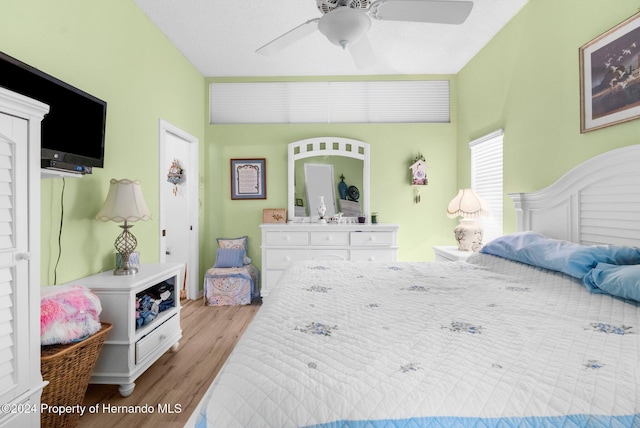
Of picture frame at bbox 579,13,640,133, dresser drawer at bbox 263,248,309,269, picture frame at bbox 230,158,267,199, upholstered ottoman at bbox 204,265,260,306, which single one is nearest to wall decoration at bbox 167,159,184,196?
picture frame at bbox 230,158,267,199

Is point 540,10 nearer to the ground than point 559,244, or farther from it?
farther from it

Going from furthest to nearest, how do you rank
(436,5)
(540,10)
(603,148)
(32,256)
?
1. (540,10)
2. (603,148)
3. (436,5)
4. (32,256)

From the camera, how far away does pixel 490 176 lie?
337cm

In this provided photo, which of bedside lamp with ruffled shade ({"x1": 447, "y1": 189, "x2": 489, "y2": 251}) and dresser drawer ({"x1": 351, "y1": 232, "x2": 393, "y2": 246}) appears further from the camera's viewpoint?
dresser drawer ({"x1": 351, "y1": 232, "x2": 393, "y2": 246})

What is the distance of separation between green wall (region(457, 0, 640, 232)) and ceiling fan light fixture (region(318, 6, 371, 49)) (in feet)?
4.80

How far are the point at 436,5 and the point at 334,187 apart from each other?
99.3 inches

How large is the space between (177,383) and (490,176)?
324 centimetres

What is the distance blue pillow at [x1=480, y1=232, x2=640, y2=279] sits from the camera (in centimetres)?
154

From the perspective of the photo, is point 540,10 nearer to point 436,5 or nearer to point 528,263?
point 436,5

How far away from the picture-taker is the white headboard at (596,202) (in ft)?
5.69

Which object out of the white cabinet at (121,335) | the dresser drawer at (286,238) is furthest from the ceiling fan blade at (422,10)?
the dresser drawer at (286,238)

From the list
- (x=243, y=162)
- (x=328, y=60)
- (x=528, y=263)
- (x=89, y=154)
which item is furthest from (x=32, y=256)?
(x=328, y=60)

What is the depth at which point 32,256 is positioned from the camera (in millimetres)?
1313

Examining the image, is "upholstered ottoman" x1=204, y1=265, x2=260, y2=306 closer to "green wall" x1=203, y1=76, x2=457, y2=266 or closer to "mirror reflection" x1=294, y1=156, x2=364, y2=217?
"green wall" x1=203, y1=76, x2=457, y2=266
